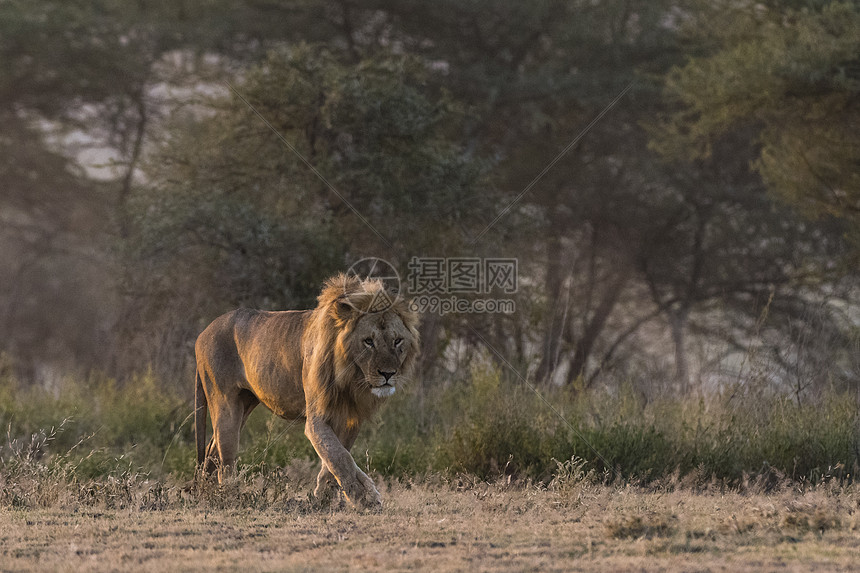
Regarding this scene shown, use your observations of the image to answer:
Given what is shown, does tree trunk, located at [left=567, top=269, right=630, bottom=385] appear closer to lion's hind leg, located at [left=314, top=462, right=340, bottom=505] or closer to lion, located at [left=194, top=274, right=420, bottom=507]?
lion, located at [left=194, top=274, right=420, bottom=507]

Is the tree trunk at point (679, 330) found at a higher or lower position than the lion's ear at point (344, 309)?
lower

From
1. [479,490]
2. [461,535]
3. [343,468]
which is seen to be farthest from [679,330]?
[461,535]

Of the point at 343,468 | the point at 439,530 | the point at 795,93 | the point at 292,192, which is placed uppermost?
the point at 795,93

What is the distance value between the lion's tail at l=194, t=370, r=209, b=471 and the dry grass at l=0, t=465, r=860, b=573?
346 mm

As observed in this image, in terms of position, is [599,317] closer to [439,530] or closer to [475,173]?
[475,173]

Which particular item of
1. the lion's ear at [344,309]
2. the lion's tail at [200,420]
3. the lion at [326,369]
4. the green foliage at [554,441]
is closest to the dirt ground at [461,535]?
the lion at [326,369]

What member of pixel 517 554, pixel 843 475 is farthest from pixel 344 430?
pixel 843 475

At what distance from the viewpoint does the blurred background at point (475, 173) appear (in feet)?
46.0

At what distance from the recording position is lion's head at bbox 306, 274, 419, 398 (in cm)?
686

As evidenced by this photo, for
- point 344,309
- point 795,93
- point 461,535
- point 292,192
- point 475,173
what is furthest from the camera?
point 795,93

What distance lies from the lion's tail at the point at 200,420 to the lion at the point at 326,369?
0.02 meters

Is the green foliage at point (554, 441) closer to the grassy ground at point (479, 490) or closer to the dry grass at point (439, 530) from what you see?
the grassy ground at point (479, 490)

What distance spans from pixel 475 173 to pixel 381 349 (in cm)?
918

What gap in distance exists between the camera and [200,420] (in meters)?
8.18
